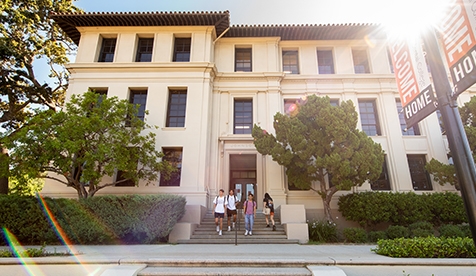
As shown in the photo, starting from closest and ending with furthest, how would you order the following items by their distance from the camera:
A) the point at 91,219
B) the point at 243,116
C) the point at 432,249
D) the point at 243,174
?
the point at 432,249
the point at 91,219
the point at 243,174
the point at 243,116

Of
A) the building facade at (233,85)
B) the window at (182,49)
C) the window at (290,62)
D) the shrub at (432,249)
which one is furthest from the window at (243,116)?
the shrub at (432,249)

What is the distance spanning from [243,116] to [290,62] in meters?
5.43

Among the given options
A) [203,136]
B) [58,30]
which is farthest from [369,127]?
[58,30]

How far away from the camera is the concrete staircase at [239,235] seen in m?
10.0

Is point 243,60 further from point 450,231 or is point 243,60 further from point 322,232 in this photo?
point 450,231

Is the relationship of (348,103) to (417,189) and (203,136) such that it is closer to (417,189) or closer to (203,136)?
(417,189)

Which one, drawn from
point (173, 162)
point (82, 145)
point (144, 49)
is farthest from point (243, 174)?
point (144, 49)

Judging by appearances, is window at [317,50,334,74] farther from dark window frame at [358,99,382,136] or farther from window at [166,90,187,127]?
window at [166,90,187,127]

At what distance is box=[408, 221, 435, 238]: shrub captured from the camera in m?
10.7

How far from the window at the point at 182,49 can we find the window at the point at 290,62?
678 centimetres

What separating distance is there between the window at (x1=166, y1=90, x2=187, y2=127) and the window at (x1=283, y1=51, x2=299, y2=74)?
7.35m

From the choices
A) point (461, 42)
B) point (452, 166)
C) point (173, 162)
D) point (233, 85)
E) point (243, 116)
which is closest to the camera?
point (461, 42)

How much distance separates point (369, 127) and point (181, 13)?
1396 centimetres

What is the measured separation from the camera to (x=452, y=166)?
12.6 meters
